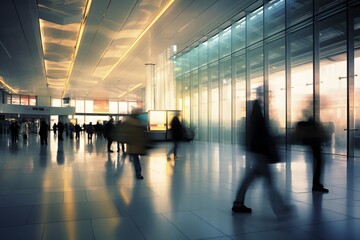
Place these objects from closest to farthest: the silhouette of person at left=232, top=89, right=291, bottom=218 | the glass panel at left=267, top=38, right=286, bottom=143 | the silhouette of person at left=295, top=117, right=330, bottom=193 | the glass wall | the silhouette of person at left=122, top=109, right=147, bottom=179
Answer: the silhouette of person at left=232, top=89, right=291, bottom=218, the silhouette of person at left=295, top=117, right=330, bottom=193, the silhouette of person at left=122, top=109, right=147, bottom=179, the glass wall, the glass panel at left=267, top=38, right=286, bottom=143

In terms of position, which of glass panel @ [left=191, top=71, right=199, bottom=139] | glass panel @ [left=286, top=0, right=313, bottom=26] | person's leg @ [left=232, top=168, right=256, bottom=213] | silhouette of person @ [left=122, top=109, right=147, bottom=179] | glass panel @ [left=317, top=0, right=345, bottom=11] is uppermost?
glass panel @ [left=286, top=0, right=313, bottom=26]

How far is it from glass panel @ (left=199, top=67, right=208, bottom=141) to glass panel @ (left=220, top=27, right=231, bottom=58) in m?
3.19

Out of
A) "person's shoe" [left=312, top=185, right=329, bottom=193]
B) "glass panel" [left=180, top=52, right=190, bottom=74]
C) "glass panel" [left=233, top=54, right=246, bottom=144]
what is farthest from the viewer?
"glass panel" [left=180, top=52, right=190, bottom=74]

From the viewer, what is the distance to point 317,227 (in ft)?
12.7

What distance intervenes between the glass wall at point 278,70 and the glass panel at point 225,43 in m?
0.07

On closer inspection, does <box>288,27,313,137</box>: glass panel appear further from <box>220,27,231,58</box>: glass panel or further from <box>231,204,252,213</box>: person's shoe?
<box>231,204,252,213</box>: person's shoe

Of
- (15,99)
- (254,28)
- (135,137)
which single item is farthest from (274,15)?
(15,99)

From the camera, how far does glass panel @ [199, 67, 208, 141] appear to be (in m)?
25.6

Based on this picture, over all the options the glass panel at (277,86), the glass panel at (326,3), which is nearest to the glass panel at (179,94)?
the glass panel at (277,86)

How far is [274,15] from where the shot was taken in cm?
1784

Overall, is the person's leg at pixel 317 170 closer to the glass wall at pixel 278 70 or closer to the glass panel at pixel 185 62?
the glass wall at pixel 278 70

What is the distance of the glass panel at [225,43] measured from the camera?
21.8m

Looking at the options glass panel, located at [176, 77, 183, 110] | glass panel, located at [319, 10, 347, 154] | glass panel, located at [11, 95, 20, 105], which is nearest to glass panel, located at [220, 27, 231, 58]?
glass panel, located at [319, 10, 347, 154]

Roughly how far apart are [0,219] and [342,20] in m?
17.6
